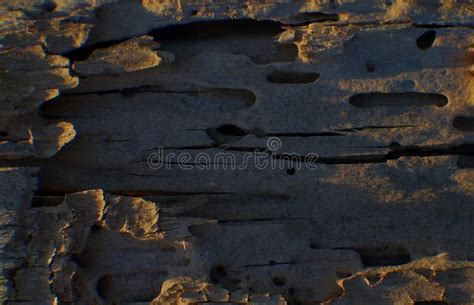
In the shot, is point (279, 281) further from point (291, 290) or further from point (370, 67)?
point (370, 67)

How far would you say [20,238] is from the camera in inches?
103

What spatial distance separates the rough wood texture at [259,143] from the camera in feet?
8.88

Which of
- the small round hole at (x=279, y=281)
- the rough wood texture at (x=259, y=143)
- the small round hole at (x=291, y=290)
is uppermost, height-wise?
the rough wood texture at (x=259, y=143)

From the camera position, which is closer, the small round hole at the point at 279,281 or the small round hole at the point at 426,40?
the small round hole at the point at 279,281

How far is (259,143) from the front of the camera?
2.81 meters

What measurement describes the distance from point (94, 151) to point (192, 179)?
0.59 meters

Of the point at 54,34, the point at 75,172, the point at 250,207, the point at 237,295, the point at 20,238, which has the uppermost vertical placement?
the point at 54,34

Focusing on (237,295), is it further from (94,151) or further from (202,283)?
(94,151)

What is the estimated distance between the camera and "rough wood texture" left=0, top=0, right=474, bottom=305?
2.71 meters

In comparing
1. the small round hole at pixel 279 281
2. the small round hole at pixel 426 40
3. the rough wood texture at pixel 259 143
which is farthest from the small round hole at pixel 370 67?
the small round hole at pixel 279 281

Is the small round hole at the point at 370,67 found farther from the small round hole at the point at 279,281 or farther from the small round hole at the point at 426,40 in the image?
the small round hole at the point at 279,281

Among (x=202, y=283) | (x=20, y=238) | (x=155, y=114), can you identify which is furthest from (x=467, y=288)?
(x=20, y=238)

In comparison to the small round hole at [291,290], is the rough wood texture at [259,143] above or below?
above

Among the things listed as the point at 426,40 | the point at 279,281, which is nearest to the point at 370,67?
the point at 426,40
